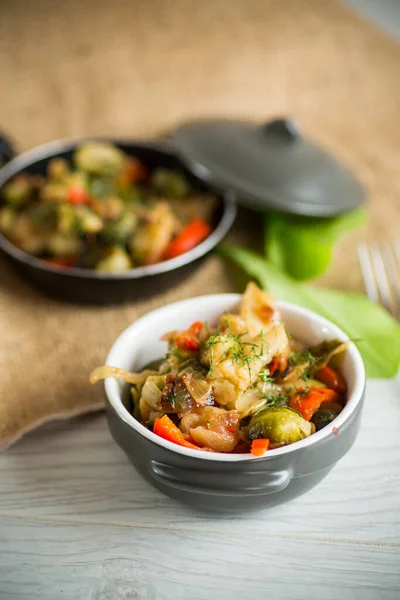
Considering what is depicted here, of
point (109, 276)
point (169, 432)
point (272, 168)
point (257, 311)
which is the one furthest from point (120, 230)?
point (169, 432)

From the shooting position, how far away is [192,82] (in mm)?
3602

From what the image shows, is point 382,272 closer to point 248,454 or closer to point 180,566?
point 248,454

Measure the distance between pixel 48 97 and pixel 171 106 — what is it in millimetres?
582

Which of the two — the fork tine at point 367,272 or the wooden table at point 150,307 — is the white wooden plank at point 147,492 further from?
the fork tine at point 367,272

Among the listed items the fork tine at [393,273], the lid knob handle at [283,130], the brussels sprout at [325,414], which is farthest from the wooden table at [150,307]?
the lid knob handle at [283,130]

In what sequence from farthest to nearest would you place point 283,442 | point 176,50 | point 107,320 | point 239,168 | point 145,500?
point 176,50
point 239,168
point 107,320
point 145,500
point 283,442

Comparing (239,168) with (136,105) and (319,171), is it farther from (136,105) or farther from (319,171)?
(136,105)

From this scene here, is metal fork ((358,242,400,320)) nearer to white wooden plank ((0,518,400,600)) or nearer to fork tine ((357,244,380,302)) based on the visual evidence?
fork tine ((357,244,380,302))

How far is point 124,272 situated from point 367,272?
851 mm

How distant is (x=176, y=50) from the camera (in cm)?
381

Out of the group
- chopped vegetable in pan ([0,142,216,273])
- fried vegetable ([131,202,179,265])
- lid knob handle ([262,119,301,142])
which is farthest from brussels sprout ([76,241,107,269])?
lid knob handle ([262,119,301,142])

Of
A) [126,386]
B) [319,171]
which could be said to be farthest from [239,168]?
[126,386]

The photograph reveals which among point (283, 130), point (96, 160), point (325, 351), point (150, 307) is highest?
point (283, 130)

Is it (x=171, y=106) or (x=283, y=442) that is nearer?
(x=283, y=442)
